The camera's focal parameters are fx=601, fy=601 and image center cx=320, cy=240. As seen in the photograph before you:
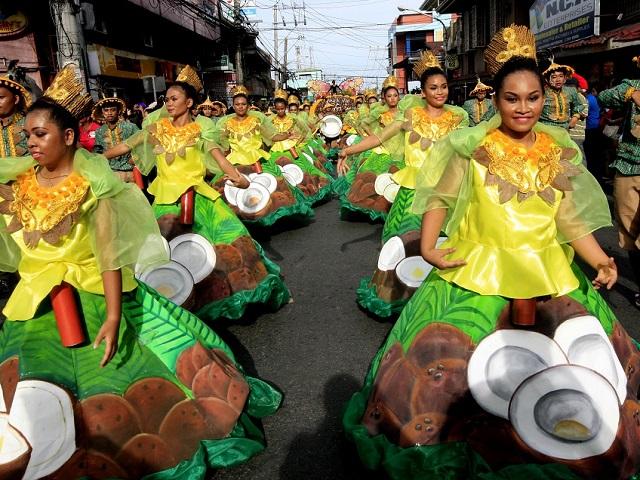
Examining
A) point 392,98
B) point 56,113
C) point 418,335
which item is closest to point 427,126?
point 418,335

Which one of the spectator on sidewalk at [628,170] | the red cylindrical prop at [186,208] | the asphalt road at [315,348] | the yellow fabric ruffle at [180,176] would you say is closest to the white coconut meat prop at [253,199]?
the asphalt road at [315,348]

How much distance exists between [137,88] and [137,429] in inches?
661

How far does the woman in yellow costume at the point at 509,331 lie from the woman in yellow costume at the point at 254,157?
5099 millimetres

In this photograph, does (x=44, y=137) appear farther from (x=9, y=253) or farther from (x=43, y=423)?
(x=43, y=423)

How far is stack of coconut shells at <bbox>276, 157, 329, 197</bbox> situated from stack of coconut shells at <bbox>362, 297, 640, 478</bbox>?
682 centimetres

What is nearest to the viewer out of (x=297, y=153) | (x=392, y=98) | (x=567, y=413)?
(x=567, y=413)

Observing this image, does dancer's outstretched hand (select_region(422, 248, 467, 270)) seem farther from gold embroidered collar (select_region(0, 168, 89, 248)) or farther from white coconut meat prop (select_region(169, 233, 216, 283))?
A: white coconut meat prop (select_region(169, 233, 216, 283))

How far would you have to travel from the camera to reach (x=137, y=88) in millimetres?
17734

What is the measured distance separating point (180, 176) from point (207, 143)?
324 mm

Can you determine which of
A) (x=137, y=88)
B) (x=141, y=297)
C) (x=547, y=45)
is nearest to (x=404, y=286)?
(x=141, y=297)

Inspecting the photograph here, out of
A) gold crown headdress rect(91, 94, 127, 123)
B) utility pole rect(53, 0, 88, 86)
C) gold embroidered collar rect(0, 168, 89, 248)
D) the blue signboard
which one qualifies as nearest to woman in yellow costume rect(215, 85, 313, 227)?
gold crown headdress rect(91, 94, 127, 123)

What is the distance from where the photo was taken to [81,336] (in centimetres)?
237

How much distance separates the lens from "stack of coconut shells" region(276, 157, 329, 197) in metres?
9.27

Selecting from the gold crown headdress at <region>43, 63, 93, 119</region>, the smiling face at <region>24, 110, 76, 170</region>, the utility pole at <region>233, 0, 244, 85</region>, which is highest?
the utility pole at <region>233, 0, 244, 85</region>
